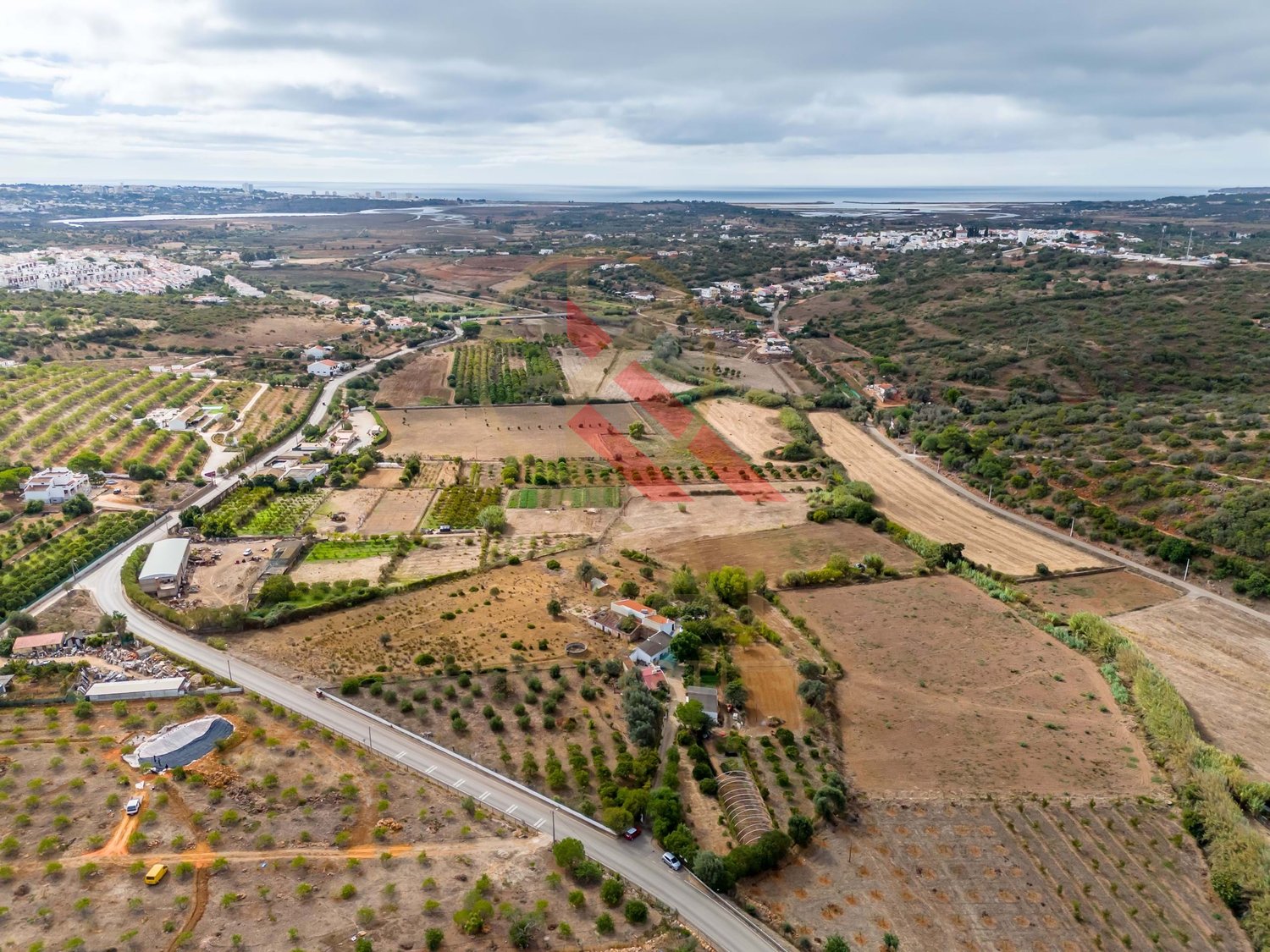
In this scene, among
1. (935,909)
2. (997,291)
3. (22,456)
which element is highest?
(997,291)

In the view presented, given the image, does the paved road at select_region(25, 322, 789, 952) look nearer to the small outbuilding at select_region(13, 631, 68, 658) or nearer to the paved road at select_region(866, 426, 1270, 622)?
the small outbuilding at select_region(13, 631, 68, 658)

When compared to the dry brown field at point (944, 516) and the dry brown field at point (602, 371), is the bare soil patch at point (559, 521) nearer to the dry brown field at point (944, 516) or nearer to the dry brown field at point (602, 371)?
the dry brown field at point (944, 516)

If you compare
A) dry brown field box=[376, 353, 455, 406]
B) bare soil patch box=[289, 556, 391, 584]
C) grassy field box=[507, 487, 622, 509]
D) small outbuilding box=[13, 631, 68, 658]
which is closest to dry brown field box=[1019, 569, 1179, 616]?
grassy field box=[507, 487, 622, 509]

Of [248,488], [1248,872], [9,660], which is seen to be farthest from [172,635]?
[1248,872]

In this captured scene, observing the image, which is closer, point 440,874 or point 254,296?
point 440,874

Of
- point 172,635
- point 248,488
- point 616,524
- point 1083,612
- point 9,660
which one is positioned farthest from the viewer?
point 248,488

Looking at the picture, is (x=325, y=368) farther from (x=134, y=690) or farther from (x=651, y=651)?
(x=651, y=651)

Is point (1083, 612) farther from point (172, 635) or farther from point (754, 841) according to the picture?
point (172, 635)
